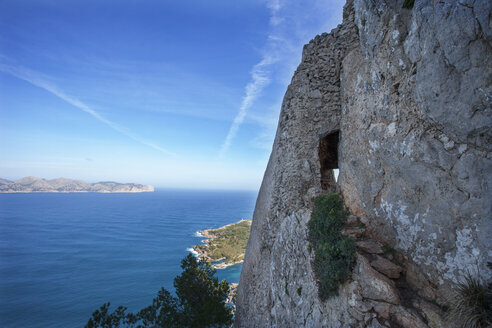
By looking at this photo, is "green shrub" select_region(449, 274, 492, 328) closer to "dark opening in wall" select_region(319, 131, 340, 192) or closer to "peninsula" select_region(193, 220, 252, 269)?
"dark opening in wall" select_region(319, 131, 340, 192)

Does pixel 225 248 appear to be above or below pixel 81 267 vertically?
above

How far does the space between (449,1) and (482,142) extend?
2.75 m

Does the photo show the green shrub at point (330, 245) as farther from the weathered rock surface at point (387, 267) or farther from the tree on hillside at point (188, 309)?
the tree on hillside at point (188, 309)

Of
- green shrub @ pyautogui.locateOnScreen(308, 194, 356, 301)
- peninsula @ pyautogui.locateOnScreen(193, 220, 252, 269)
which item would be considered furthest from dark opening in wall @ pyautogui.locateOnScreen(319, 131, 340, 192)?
peninsula @ pyautogui.locateOnScreen(193, 220, 252, 269)

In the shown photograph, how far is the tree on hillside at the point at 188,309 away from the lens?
13250mm

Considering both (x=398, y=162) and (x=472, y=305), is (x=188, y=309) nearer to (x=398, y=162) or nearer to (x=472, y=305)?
(x=472, y=305)

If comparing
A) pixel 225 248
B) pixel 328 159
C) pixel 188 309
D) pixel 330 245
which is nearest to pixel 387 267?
pixel 330 245

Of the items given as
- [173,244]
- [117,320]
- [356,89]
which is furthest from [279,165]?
[173,244]

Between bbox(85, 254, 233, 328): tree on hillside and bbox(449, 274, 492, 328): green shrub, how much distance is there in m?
12.7

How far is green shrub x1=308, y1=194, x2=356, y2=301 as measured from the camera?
6.11 m

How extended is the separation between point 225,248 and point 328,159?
60657 millimetres

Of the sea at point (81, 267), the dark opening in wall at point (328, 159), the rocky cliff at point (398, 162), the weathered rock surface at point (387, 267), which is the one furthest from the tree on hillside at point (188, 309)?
the sea at point (81, 267)

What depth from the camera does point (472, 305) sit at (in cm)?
409

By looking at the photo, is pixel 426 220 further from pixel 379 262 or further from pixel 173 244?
pixel 173 244
